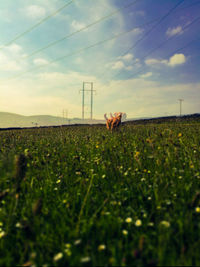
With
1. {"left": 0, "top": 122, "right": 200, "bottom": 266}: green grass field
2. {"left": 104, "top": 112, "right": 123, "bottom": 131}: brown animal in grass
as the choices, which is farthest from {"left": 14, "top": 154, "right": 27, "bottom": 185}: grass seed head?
{"left": 104, "top": 112, "right": 123, "bottom": 131}: brown animal in grass

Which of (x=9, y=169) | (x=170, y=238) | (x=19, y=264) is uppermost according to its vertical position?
(x=9, y=169)

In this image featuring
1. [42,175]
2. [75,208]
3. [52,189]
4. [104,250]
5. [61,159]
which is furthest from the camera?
[61,159]

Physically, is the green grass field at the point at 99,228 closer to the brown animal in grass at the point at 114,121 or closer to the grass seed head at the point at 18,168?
the grass seed head at the point at 18,168

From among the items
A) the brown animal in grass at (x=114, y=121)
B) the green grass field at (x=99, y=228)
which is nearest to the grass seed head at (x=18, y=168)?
the green grass field at (x=99, y=228)

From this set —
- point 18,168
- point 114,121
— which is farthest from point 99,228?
point 114,121

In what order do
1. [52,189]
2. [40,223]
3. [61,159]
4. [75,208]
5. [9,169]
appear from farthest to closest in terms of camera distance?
[61,159], [52,189], [75,208], [40,223], [9,169]

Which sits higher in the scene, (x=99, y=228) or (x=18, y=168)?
(x=18, y=168)

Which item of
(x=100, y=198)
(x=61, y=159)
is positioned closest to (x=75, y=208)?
(x=100, y=198)

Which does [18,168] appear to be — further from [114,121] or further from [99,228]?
[114,121]

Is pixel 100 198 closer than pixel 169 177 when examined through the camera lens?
Yes

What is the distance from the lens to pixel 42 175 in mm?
4031

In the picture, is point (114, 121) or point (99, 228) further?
point (114, 121)

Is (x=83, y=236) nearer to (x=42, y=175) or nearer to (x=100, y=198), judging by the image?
(x=100, y=198)

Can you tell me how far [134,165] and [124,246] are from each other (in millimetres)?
2491
